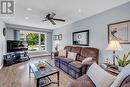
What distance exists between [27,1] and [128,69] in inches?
119

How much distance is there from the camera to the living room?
2479mm

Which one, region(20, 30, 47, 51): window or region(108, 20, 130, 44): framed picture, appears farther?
region(20, 30, 47, 51): window

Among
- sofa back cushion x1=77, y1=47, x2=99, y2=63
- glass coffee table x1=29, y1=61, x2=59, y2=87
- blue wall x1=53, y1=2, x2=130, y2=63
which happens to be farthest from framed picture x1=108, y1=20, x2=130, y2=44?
glass coffee table x1=29, y1=61, x2=59, y2=87

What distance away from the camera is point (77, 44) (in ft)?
18.1

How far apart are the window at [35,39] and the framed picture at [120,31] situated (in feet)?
20.4

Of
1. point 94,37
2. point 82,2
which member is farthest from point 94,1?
point 94,37

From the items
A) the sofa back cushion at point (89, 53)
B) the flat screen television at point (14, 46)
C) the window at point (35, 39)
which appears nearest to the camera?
the sofa back cushion at point (89, 53)

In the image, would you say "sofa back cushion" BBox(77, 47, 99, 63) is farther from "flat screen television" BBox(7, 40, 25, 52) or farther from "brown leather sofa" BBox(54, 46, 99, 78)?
"flat screen television" BBox(7, 40, 25, 52)

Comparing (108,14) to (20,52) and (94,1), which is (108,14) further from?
(20,52)

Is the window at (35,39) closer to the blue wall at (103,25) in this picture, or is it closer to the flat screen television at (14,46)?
the flat screen television at (14,46)

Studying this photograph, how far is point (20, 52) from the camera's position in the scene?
691cm

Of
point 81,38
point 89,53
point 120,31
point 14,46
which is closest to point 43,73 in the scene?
point 89,53

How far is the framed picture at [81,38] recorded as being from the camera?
486 centimetres

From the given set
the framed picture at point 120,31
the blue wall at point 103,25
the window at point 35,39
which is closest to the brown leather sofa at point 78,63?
the blue wall at point 103,25
